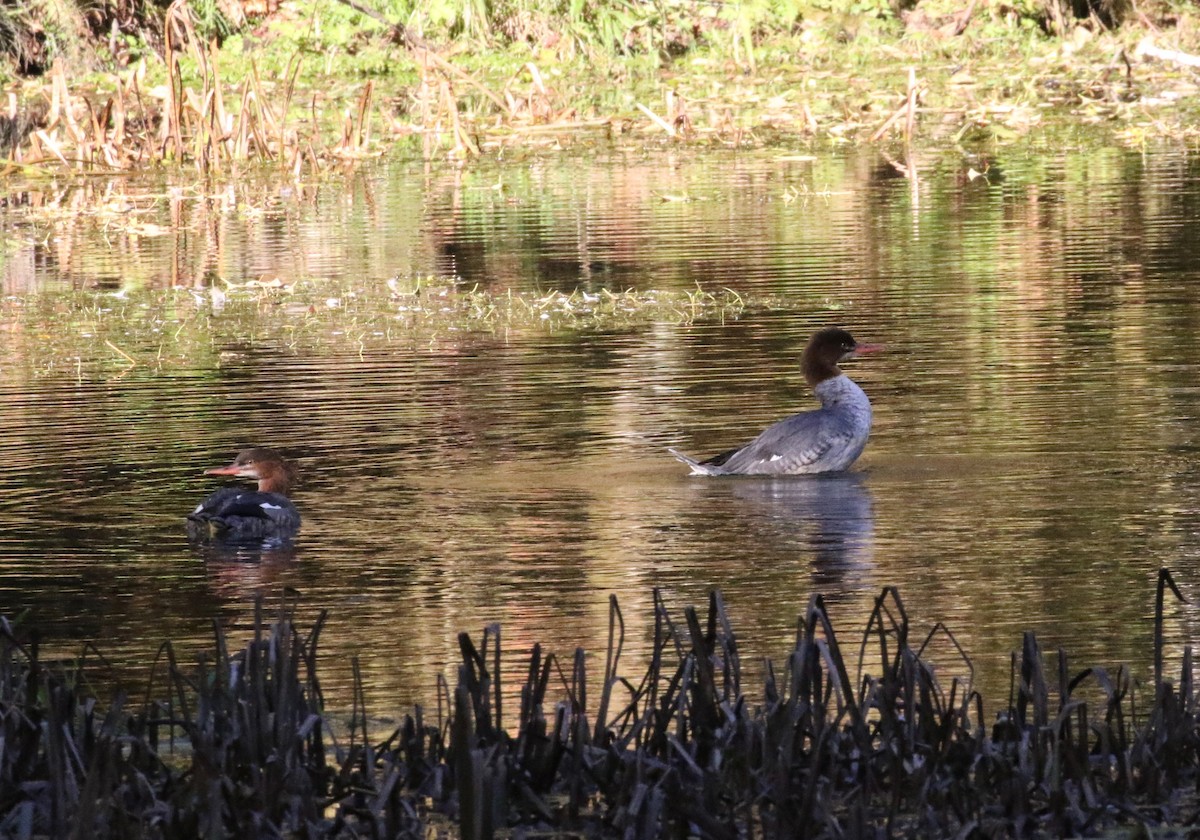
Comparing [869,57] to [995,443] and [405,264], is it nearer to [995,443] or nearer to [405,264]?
[405,264]

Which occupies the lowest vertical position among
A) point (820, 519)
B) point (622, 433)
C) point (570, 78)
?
point (820, 519)

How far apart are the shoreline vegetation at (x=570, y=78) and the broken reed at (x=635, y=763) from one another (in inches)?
866

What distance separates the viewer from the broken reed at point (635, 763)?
547 centimetres

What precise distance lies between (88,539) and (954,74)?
27591 millimetres

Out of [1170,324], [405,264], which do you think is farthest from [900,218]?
[1170,324]

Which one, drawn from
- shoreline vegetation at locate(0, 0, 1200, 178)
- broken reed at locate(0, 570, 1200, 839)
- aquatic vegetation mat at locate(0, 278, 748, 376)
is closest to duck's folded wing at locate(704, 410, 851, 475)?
broken reed at locate(0, 570, 1200, 839)

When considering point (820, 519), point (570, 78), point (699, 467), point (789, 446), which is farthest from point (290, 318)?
point (570, 78)

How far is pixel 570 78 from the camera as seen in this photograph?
37031 millimetres

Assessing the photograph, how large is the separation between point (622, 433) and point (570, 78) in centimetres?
2547

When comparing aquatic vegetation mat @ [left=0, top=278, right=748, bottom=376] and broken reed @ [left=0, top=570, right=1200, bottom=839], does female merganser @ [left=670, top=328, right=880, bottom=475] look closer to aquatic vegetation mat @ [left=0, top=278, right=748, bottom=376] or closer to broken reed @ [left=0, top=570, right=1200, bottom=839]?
broken reed @ [left=0, top=570, right=1200, bottom=839]

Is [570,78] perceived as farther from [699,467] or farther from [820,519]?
[820,519]

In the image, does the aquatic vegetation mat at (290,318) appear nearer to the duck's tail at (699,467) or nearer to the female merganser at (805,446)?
the duck's tail at (699,467)

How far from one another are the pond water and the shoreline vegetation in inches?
247

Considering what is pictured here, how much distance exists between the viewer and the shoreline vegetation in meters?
29.9
